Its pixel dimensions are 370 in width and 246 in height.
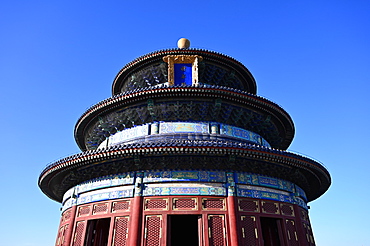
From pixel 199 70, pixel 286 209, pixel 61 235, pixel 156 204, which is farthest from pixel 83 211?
pixel 199 70

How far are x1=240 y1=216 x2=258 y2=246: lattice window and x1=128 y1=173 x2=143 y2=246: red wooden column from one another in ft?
16.1

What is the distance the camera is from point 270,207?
567 inches

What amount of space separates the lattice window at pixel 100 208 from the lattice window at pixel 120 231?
1.03m

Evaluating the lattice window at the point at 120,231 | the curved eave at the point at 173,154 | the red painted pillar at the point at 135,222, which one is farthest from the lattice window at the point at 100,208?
the red painted pillar at the point at 135,222

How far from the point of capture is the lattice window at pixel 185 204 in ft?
43.2

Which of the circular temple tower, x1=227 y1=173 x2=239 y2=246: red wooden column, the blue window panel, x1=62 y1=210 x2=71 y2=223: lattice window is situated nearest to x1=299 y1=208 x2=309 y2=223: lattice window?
the circular temple tower

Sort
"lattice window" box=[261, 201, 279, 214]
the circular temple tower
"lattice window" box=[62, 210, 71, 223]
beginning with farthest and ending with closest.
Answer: "lattice window" box=[62, 210, 71, 223]
"lattice window" box=[261, 201, 279, 214]
the circular temple tower

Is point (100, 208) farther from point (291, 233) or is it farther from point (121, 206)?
point (291, 233)

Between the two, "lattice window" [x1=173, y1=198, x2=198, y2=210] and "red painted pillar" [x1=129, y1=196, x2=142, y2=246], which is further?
"lattice window" [x1=173, y1=198, x2=198, y2=210]

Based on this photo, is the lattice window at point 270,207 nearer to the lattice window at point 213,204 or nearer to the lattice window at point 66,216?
the lattice window at point 213,204

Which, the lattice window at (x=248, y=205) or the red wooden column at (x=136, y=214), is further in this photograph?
the lattice window at (x=248, y=205)

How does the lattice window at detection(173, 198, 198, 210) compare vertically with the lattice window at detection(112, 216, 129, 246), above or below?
above

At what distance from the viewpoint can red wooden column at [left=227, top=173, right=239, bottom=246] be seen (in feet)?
41.4

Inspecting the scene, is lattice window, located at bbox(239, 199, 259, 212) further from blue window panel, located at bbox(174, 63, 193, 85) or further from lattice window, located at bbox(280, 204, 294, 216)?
blue window panel, located at bbox(174, 63, 193, 85)
